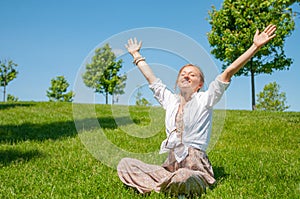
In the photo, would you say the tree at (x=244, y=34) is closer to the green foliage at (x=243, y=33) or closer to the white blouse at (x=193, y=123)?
the green foliage at (x=243, y=33)

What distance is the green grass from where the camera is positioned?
5152 mm

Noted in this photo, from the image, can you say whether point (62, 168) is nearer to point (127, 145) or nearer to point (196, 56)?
point (127, 145)

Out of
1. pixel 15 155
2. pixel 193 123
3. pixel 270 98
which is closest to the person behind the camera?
pixel 193 123

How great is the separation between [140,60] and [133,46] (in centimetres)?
26

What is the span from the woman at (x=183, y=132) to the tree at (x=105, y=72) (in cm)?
34

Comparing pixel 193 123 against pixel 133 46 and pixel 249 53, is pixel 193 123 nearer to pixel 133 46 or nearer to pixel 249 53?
pixel 249 53

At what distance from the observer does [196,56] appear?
14.0 feet

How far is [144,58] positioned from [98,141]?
1331 millimetres

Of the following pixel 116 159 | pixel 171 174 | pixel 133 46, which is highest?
pixel 133 46

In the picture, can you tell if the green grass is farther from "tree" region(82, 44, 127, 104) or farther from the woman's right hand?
the woman's right hand

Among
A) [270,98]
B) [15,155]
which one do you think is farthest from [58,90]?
[15,155]

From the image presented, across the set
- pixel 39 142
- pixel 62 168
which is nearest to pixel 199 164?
pixel 62 168

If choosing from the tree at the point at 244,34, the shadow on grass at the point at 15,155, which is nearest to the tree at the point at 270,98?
the tree at the point at 244,34

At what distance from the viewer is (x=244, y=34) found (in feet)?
95.0
